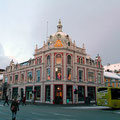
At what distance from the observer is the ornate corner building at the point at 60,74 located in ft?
129

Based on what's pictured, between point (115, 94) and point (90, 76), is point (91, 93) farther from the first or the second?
point (115, 94)

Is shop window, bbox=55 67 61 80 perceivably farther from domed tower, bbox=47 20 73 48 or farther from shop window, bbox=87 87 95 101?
shop window, bbox=87 87 95 101

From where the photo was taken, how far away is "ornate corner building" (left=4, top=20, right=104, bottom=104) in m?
39.3

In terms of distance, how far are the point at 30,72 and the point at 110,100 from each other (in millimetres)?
30101

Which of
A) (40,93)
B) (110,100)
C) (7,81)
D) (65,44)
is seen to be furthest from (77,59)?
(7,81)

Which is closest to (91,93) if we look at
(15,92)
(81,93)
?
(81,93)

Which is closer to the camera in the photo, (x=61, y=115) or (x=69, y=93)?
(x=61, y=115)

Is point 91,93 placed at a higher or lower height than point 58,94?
lower

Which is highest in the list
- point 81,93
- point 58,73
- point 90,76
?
point 58,73

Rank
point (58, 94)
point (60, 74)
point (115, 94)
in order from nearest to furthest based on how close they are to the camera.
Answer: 1. point (115, 94)
2. point (58, 94)
3. point (60, 74)

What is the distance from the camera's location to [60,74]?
39.8 m

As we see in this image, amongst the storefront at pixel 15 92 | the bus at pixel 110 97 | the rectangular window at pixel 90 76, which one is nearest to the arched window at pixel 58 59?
the rectangular window at pixel 90 76

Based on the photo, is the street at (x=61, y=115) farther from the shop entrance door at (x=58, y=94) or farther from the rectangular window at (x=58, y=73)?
the rectangular window at (x=58, y=73)

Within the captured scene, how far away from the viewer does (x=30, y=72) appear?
160 ft
